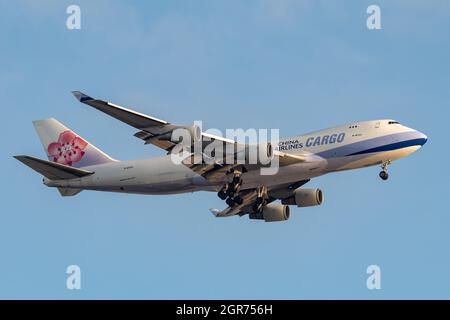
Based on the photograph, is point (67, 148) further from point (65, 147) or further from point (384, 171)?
point (384, 171)

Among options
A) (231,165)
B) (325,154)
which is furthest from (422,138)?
(231,165)

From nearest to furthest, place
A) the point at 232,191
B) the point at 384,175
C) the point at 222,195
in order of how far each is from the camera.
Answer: the point at 384,175 → the point at 232,191 → the point at 222,195

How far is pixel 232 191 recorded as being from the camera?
63.0 meters

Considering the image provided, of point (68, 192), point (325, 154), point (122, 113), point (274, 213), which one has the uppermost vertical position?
point (122, 113)

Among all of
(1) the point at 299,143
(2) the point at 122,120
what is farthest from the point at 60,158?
(1) the point at 299,143

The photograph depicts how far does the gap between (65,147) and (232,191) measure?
13.8 metres

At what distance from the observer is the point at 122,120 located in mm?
58125

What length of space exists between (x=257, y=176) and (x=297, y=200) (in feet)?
21.2

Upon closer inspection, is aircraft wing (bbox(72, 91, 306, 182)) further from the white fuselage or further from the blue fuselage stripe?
the blue fuselage stripe

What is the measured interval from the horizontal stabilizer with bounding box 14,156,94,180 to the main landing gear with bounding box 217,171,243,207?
9527 mm

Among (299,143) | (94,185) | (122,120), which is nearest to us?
(122,120)

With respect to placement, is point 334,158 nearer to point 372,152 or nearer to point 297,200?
point 372,152

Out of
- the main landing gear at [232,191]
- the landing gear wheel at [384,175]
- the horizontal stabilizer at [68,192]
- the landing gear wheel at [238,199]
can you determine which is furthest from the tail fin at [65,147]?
the landing gear wheel at [384,175]

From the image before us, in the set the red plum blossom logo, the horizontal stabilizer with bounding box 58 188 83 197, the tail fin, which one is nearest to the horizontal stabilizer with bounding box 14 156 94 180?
the horizontal stabilizer with bounding box 58 188 83 197
